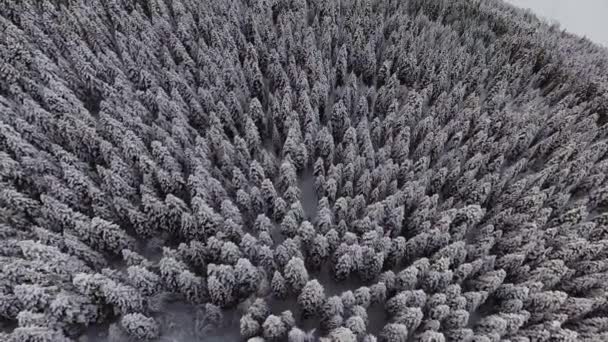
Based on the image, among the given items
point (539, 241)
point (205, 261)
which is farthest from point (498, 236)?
point (205, 261)

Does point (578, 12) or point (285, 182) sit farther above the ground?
point (578, 12)

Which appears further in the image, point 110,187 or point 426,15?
point 426,15

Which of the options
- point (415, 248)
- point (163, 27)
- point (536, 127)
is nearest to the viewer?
point (415, 248)

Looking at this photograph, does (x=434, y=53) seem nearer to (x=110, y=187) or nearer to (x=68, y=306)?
(x=110, y=187)

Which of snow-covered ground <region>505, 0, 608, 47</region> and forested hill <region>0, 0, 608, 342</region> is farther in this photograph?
snow-covered ground <region>505, 0, 608, 47</region>

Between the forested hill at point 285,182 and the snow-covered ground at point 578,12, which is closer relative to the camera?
the forested hill at point 285,182
